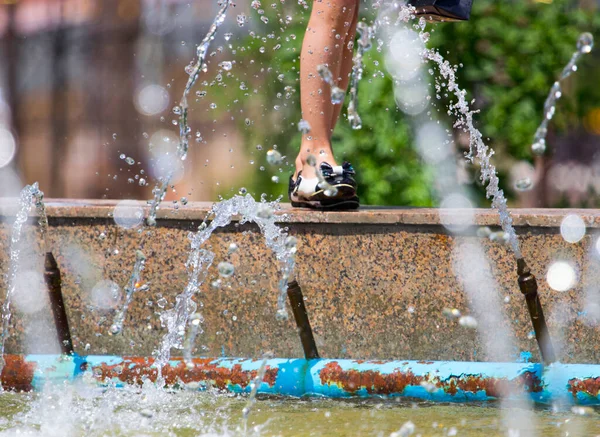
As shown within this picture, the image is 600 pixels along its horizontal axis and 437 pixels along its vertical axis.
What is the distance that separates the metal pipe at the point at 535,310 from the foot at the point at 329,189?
1.82 feet

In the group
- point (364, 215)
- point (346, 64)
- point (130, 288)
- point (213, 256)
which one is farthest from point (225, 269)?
point (346, 64)

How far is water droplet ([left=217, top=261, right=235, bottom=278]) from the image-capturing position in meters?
2.46

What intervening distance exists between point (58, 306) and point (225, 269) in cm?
51

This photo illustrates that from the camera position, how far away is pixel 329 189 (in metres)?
2.54

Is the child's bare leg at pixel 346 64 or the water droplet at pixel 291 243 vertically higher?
the child's bare leg at pixel 346 64

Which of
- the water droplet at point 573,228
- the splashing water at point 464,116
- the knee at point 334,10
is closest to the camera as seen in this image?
the water droplet at point 573,228


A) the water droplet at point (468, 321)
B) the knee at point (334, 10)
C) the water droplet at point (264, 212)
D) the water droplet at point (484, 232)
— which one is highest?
the knee at point (334, 10)

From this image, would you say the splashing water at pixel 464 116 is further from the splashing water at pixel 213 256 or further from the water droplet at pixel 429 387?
the water droplet at pixel 429 387

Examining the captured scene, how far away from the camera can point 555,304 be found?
2.37 m

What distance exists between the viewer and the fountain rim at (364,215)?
7.80 ft

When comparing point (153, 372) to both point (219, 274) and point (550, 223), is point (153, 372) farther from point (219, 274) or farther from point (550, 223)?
point (550, 223)

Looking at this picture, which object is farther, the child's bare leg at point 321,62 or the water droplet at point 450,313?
the child's bare leg at point 321,62

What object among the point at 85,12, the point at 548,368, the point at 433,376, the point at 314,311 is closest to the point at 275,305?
the point at 314,311

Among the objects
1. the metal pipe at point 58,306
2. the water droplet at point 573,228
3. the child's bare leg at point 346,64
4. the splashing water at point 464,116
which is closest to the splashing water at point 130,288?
the metal pipe at point 58,306
